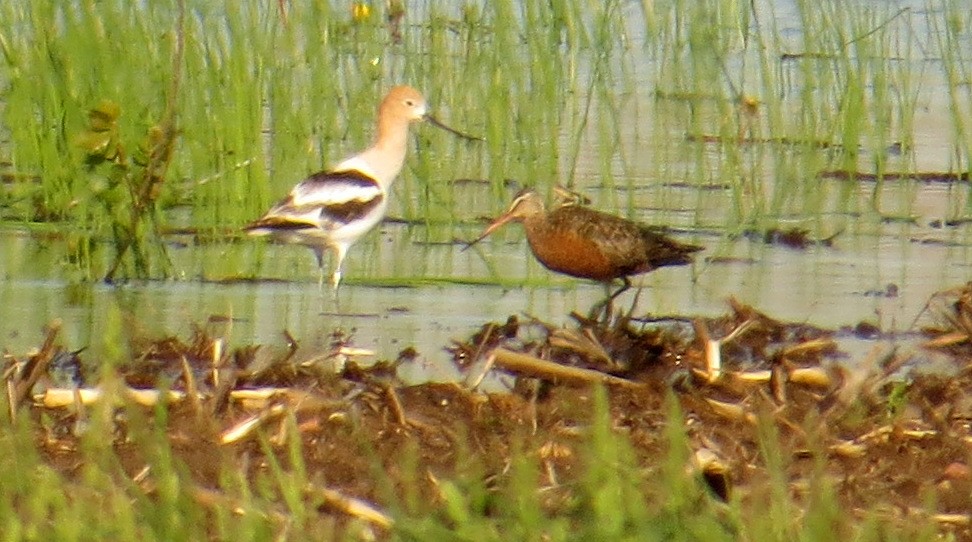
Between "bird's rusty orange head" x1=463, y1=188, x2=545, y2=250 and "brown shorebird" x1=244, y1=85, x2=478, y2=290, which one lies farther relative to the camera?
"brown shorebird" x1=244, y1=85, x2=478, y2=290

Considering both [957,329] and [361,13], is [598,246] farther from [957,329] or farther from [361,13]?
[361,13]

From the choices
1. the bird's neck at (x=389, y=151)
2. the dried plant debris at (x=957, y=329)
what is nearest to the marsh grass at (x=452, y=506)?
the dried plant debris at (x=957, y=329)

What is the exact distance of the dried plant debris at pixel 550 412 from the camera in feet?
15.3

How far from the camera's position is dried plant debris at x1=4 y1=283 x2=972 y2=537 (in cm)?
466

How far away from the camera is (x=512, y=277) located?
8.28 m

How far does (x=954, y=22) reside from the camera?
9484mm

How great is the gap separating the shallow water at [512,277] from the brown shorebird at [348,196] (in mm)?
151

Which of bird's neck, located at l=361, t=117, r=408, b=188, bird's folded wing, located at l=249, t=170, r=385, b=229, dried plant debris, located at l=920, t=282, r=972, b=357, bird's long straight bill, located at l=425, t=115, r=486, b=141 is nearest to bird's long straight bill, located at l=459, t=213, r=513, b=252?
bird's folded wing, located at l=249, t=170, r=385, b=229

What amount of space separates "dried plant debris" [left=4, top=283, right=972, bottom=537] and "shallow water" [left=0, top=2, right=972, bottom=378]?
0.54 metres

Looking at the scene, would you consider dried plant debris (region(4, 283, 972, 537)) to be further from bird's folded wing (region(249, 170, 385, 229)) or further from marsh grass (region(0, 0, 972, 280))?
marsh grass (region(0, 0, 972, 280))

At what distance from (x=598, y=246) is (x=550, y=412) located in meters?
2.56

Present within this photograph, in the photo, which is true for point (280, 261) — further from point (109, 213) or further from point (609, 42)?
point (609, 42)

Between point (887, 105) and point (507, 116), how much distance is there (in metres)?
1.87

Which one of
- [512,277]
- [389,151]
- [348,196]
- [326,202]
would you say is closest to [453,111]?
[389,151]
